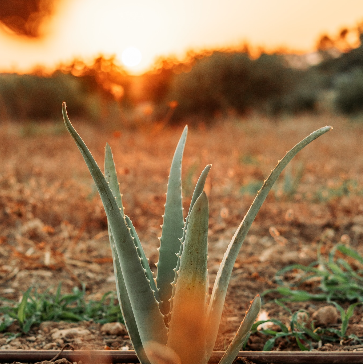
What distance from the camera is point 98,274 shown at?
86.8 inches

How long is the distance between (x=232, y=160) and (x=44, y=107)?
7.96 meters

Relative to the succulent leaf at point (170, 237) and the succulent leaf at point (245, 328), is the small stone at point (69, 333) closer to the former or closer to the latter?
the succulent leaf at point (170, 237)

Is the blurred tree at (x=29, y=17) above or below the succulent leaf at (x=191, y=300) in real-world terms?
above

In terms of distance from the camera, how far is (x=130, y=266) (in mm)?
877

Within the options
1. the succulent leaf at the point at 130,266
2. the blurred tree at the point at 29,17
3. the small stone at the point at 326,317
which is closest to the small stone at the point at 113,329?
the succulent leaf at the point at 130,266

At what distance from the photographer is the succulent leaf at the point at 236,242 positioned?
888 millimetres

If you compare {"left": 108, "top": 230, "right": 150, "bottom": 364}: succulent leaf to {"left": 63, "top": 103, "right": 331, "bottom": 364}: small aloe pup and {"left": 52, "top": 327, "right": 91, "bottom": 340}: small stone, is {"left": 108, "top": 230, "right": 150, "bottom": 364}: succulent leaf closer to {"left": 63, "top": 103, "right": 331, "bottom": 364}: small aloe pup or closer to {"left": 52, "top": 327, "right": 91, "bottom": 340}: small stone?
{"left": 63, "top": 103, "right": 331, "bottom": 364}: small aloe pup

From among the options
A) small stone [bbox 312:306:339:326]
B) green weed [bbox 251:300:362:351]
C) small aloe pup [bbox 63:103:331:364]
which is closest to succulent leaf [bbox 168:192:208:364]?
small aloe pup [bbox 63:103:331:364]

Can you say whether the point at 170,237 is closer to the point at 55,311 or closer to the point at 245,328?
the point at 245,328

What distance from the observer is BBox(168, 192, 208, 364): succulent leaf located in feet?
2.74

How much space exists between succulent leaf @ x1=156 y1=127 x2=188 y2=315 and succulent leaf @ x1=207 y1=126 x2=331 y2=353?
139mm

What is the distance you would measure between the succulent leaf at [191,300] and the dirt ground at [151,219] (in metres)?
0.55

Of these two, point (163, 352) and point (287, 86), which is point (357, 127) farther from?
point (163, 352)

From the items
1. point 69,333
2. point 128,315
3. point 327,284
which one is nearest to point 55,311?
point 69,333
